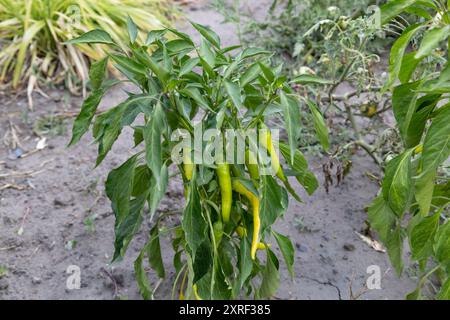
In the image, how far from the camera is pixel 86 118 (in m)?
1.93

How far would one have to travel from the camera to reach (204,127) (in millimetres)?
1858

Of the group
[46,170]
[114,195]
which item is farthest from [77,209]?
[114,195]

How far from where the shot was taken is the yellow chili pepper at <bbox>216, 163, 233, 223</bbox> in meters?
1.92

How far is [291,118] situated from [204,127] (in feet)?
0.88

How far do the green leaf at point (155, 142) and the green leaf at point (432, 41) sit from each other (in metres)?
0.72

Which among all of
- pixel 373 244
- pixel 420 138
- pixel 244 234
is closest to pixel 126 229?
pixel 244 234

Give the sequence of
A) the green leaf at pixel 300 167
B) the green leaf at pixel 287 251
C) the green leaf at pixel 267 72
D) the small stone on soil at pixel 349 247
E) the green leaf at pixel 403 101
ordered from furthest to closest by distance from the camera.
→ the small stone on soil at pixel 349 247
the green leaf at pixel 287 251
the green leaf at pixel 300 167
the green leaf at pixel 403 101
the green leaf at pixel 267 72

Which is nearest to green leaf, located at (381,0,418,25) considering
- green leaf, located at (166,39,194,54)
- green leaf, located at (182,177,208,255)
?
green leaf, located at (166,39,194,54)

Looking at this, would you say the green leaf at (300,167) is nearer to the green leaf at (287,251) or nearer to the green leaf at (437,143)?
the green leaf at (287,251)

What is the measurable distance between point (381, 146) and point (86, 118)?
1820 millimetres

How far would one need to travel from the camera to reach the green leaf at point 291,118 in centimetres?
175

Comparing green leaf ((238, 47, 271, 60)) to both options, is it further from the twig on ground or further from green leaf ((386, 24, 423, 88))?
the twig on ground

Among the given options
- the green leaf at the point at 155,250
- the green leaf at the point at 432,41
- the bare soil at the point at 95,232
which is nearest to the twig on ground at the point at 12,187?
the bare soil at the point at 95,232

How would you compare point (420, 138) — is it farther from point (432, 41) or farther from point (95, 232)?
point (95, 232)
